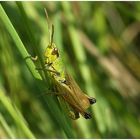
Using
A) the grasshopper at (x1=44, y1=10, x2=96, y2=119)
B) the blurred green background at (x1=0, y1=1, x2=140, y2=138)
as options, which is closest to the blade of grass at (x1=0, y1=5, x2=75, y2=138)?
the grasshopper at (x1=44, y1=10, x2=96, y2=119)

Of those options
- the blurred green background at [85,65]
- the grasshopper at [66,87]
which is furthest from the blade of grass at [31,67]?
the blurred green background at [85,65]

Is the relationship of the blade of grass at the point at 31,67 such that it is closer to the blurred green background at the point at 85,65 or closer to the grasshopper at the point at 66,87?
the grasshopper at the point at 66,87

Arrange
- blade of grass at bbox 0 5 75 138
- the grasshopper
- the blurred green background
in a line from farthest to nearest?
the blurred green background < the grasshopper < blade of grass at bbox 0 5 75 138

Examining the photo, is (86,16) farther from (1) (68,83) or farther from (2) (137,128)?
(1) (68,83)

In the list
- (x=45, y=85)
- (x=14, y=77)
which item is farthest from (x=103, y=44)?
(x=45, y=85)

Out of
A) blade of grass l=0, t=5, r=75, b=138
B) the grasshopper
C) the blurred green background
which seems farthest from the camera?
the blurred green background

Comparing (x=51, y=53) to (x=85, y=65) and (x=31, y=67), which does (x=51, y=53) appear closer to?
(x=31, y=67)

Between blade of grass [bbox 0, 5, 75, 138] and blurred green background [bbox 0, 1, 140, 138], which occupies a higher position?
blade of grass [bbox 0, 5, 75, 138]

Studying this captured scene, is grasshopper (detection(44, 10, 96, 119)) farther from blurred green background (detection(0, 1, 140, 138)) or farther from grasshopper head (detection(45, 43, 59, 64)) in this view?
blurred green background (detection(0, 1, 140, 138))
